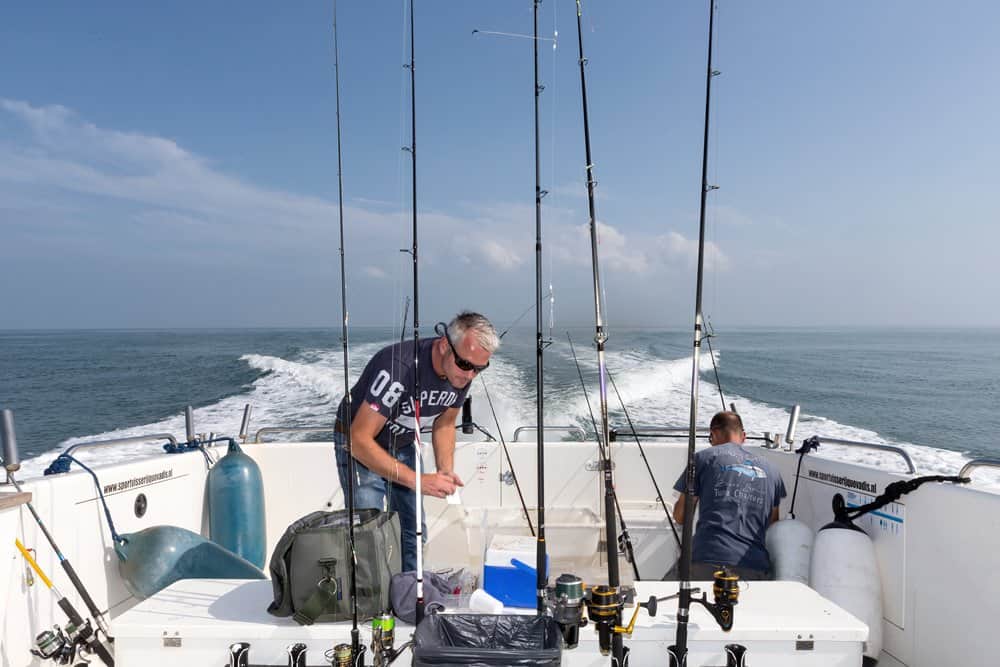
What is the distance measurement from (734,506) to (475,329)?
1408 millimetres

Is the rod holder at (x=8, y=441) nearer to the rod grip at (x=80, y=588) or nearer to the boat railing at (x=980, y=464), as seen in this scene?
the rod grip at (x=80, y=588)

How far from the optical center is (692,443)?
2.12 meters

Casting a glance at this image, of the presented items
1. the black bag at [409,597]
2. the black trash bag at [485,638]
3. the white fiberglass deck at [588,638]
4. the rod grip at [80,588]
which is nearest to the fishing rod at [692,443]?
the white fiberglass deck at [588,638]

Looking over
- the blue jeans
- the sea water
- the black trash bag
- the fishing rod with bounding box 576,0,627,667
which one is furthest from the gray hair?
the sea water

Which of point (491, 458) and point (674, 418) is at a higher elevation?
point (491, 458)

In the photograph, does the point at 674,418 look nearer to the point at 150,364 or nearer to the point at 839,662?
the point at 839,662

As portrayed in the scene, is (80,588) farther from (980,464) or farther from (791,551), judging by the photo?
(980,464)

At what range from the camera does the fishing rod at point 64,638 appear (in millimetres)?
2123

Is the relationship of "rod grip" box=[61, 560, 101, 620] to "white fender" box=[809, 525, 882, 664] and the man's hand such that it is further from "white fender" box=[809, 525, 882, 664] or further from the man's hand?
"white fender" box=[809, 525, 882, 664]

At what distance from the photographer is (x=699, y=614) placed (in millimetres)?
1886

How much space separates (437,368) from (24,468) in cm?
713

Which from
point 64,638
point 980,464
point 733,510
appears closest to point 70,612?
point 64,638

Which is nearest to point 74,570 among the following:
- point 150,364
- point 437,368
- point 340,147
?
point 437,368

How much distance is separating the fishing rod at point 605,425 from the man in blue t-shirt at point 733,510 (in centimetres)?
50
